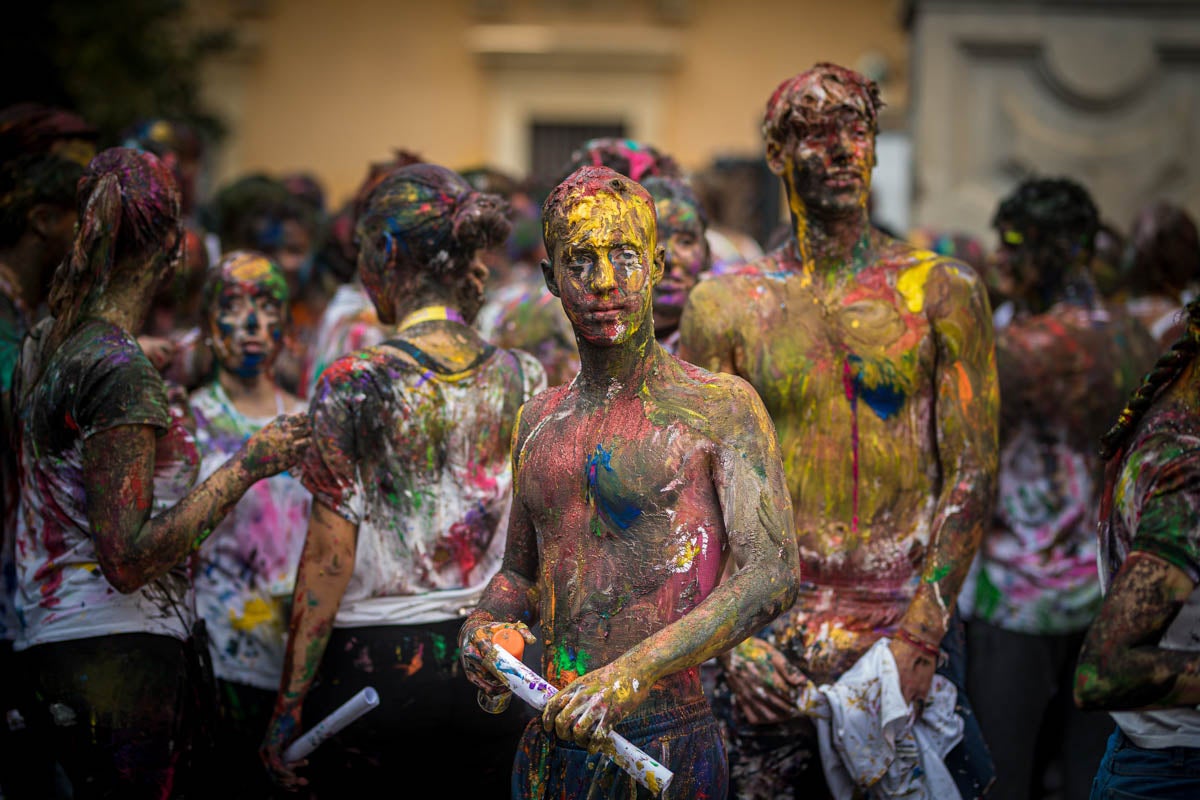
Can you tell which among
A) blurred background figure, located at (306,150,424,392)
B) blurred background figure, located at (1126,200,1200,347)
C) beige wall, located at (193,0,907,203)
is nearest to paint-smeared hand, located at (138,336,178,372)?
blurred background figure, located at (306,150,424,392)

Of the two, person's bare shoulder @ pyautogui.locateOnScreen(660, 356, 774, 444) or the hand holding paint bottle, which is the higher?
person's bare shoulder @ pyautogui.locateOnScreen(660, 356, 774, 444)

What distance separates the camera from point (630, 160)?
5.05 metres

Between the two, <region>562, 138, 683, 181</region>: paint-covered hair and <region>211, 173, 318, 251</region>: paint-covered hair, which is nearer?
<region>562, 138, 683, 181</region>: paint-covered hair

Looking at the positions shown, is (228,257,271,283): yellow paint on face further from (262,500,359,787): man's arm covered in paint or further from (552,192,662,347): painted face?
(552,192,662,347): painted face

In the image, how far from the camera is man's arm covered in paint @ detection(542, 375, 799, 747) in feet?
8.03

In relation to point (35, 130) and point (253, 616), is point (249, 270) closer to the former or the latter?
point (35, 130)

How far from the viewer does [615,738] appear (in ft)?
8.07

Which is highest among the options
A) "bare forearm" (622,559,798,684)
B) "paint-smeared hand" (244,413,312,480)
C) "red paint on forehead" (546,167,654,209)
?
"red paint on forehead" (546,167,654,209)

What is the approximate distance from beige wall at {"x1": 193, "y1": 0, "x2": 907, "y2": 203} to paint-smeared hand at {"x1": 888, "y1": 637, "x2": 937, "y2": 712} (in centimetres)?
1265

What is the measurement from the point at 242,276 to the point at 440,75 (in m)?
11.7

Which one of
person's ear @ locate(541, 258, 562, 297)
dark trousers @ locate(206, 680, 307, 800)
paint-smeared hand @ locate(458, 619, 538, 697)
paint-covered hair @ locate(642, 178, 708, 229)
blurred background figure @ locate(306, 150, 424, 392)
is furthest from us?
blurred background figure @ locate(306, 150, 424, 392)

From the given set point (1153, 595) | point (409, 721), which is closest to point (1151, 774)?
point (1153, 595)

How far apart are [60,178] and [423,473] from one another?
1.83 m

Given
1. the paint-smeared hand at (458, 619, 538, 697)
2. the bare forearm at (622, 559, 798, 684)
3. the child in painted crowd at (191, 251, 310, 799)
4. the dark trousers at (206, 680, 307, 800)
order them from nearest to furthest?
the bare forearm at (622, 559, 798, 684)
the paint-smeared hand at (458, 619, 538, 697)
the dark trousers at (206, 680, 307, 800)
the child in painted crowd at (191, 251, 310, 799)
